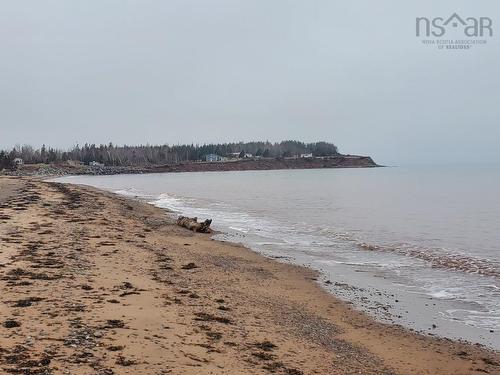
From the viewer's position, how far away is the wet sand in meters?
5.59

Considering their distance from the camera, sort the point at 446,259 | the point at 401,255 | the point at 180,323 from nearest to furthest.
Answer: the point at 180,323 < the point at 446,259 < the point at 401,255

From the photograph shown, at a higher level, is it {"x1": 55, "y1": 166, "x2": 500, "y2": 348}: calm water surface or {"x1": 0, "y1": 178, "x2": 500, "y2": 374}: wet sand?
{"x1": 0, "y1": 178, "x2": 500, "y2": 374}: wet sand

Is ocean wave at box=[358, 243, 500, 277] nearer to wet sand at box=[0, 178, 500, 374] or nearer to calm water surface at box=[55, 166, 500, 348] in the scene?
calm water surface at box=[55, 166, 500, 348]

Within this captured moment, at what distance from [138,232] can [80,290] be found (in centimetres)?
1003

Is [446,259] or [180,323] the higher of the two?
[180,323]

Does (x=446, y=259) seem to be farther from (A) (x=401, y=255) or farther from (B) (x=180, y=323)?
(B) (x=180, y=323)

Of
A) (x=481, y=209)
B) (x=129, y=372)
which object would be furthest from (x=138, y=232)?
(x=481, y=209)

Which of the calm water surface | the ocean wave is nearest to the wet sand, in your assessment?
the calm water surface

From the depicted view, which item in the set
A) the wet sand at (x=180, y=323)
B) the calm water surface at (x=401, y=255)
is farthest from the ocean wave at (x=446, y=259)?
the wet sand at (x=180, y=323)

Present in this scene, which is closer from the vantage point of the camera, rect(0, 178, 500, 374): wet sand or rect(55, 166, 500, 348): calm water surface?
rect(0, 178, 500, 374): wet sand

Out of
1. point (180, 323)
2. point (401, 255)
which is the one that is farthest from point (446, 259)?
point (180, 323)

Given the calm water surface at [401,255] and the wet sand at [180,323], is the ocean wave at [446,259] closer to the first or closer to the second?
the calm water surface at [401,255]

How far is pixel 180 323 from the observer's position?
284 inches

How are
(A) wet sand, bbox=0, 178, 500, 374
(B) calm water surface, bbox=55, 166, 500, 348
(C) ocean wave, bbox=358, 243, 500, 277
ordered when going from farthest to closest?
(C) ocean wave, bbox=358, 243, 500, 277 < (B) calm water surface, bbox=55, 166, 500, 348 < (A) wet sand, bbox=0, 178, 500, 374
